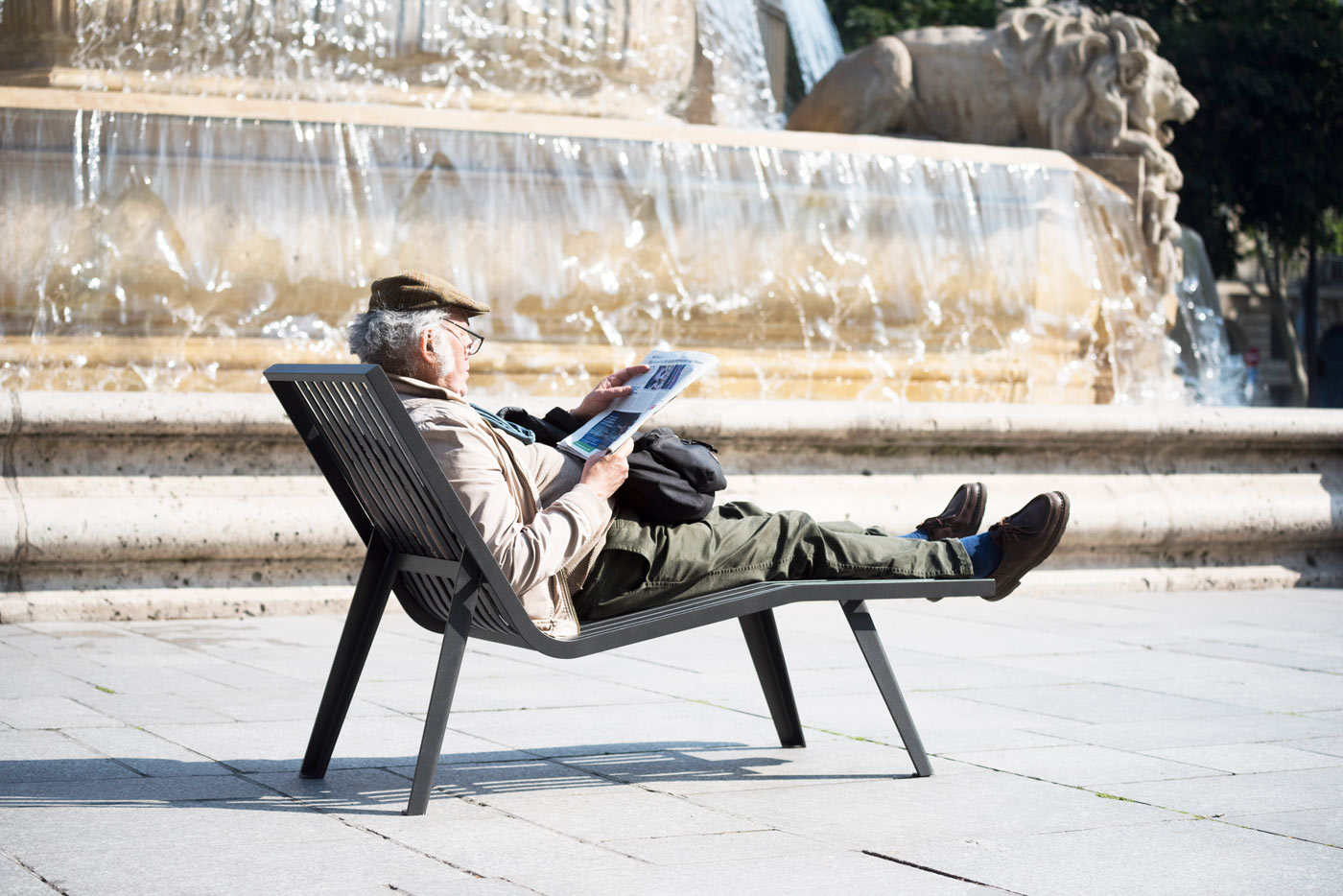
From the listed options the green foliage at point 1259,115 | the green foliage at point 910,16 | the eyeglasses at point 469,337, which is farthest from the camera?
the green foliage at point 910,16

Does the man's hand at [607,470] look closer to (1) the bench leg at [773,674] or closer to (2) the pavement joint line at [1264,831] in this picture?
(1) the bench leg at [773,674]

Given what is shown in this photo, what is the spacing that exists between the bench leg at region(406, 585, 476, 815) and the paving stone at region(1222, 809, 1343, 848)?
1.65 meters

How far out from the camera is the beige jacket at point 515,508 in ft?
11.8

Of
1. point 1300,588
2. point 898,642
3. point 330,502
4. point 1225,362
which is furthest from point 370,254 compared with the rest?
point 1225,362

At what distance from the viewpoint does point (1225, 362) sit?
16.4 m

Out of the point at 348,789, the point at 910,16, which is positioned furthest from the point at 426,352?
the point at 910,16

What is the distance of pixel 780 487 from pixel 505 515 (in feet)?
13.7

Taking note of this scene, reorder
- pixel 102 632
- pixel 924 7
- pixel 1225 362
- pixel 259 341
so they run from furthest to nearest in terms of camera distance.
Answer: pixel 924 7
pixel 1225 362
pixel 259 341
pixel 102 632

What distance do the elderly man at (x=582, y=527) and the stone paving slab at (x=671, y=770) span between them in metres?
0.47

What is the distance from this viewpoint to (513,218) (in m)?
9.02

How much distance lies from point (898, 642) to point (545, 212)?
3649 millimetres

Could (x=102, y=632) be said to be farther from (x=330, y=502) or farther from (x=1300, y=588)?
(x=1300, y=588)

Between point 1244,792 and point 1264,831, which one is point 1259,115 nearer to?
point 1244,792

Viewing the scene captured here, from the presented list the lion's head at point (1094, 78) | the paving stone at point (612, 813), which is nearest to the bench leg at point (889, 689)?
the paving stone at point (612, 813)
